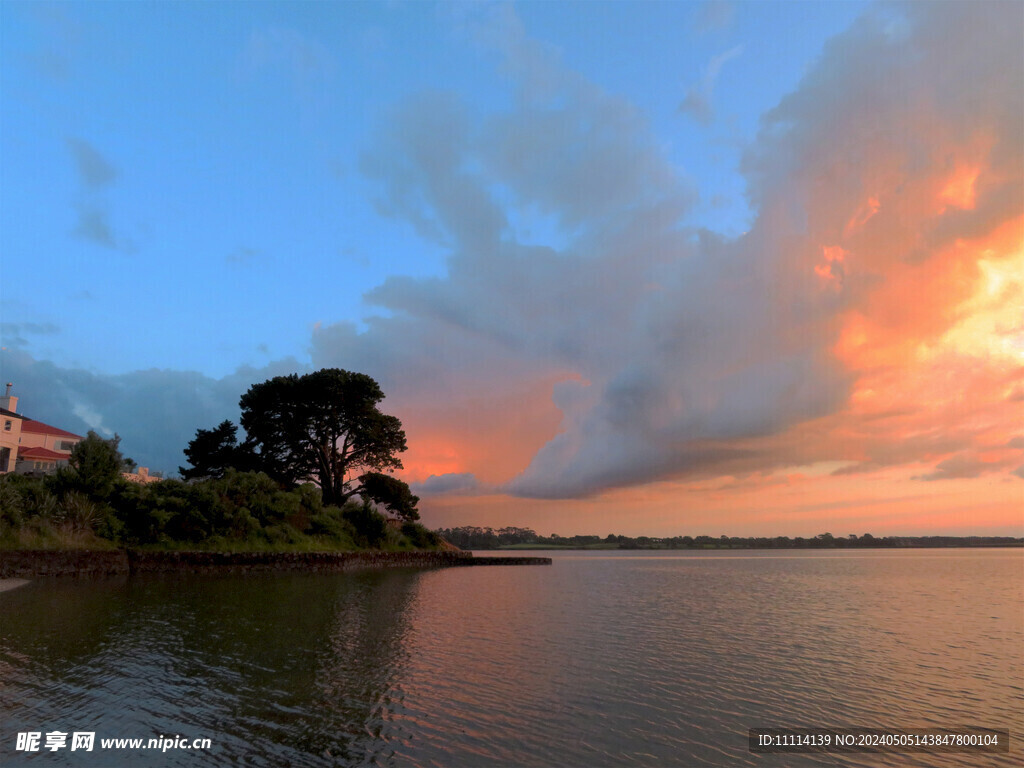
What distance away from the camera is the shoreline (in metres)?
33.0

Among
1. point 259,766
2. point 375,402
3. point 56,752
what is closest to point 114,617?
point 56,752

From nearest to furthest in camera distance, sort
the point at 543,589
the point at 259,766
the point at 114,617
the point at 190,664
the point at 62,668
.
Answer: the point at 259,766 → the point at 62,668 → the point at 190,664 → the point at 114,617 → the point at 543,589

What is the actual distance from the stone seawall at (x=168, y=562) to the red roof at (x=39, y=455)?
40794mm

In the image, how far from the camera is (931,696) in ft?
43.5

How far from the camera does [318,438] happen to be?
6178cm

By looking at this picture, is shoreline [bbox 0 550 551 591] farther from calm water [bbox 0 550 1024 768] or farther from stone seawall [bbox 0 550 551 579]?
calm water [bbox 0 550 1024 768]

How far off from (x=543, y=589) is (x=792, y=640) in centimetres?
2025

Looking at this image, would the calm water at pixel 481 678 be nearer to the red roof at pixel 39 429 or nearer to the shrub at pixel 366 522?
the shrub at pixel 366 522

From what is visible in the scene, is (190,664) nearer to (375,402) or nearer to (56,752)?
(56,752)

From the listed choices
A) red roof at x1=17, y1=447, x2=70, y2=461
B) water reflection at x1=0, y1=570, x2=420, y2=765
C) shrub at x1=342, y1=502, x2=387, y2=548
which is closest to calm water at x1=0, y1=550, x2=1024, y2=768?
water reflection at x1=0, y1=570, x2=420, y2=765

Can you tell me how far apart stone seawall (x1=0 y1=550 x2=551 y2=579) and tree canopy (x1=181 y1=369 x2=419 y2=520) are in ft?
30.0

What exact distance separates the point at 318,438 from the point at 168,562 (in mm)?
23516

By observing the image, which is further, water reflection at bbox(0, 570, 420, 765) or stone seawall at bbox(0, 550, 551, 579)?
stone seawall at bbox(0, 550, 551, 579)

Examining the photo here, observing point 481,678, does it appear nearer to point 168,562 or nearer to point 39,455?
point 168,562
